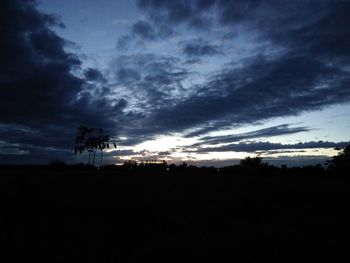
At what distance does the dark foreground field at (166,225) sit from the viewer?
33.7 feet

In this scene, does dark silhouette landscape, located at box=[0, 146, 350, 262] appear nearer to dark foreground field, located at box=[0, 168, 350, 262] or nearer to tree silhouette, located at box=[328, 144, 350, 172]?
dark foreground field, located at box=[0, 168, 350, 262]

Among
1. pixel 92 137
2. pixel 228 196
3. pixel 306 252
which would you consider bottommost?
pixel 306 252

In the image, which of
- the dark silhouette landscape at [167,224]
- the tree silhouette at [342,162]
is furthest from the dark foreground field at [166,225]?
the tree silhouette at [342,162]

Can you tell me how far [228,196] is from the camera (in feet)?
79.6

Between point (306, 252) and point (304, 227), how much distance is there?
433 cm

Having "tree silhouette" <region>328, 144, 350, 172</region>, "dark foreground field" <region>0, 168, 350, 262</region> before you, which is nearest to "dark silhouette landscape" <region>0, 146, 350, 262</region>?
"dark foreground field" <region>0, 168, 350, 262</region>

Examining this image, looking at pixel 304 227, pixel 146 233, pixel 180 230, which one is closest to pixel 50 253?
pixel 146 233

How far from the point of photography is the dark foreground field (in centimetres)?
1028

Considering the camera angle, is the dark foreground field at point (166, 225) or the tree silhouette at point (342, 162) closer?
the dark foreground field at point (166, 225)

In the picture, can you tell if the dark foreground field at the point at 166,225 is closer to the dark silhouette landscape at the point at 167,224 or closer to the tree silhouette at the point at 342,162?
the dark silhouette landscape at the point at 167,224

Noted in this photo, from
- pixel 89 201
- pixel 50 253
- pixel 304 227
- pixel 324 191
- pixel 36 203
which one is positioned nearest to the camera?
pixel 50 253

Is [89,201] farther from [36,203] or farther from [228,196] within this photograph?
[228,196]

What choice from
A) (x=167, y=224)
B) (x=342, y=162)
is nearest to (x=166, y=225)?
(x=167, y=224)

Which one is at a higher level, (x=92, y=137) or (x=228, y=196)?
(x=92, y=137)
